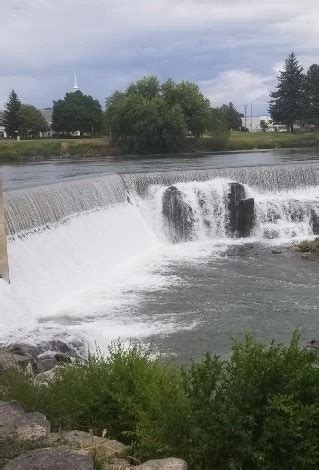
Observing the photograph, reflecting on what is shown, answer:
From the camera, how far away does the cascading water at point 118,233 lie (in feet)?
44.2

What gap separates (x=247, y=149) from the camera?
4688 cm

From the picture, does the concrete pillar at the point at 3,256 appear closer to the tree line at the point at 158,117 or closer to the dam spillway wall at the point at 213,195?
the dam spillway wall at the point at 213,195

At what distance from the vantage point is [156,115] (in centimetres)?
4206

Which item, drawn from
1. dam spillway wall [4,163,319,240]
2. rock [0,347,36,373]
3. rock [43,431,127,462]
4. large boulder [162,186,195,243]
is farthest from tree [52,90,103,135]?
rock [43,431,127,462]

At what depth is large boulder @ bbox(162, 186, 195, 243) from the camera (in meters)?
22.2

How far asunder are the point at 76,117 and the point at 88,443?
192 feet

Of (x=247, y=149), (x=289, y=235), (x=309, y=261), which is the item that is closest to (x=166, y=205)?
(x=289, y=235)

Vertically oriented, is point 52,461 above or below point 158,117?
below

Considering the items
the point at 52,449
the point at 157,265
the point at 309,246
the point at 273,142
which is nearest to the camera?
the point at 52,449

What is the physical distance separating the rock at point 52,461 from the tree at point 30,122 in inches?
2311

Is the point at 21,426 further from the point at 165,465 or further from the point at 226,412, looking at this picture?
the point at 226,412

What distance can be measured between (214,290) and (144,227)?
690 cm

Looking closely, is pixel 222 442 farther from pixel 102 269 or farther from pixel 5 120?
pixel 5 120

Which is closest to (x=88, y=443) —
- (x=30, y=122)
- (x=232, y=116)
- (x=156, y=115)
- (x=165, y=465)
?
(x=165, y=465)
